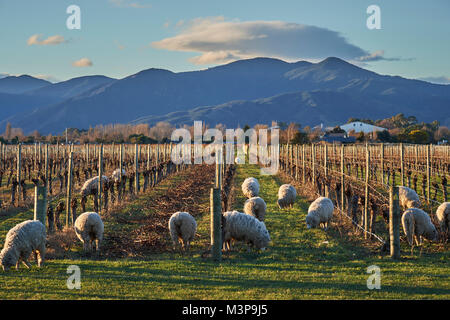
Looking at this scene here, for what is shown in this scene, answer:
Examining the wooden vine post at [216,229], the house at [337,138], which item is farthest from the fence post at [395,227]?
the house at [337,138]

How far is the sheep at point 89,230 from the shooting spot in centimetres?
1185

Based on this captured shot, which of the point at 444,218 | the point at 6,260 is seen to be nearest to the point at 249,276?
the point at 6,260

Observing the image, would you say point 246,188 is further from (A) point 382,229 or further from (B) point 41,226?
(B) point 41,226

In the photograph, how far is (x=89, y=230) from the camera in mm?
11883

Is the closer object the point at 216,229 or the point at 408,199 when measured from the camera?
the point at 216,229

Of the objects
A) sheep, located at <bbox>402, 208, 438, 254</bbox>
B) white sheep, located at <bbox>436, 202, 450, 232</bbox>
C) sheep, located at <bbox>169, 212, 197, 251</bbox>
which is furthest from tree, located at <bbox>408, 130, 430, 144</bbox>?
sheep, located at <bbox>169, 212, 197, 251</bbox>

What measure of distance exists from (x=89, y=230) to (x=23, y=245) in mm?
2254

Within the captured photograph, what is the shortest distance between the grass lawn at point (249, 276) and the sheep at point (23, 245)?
27 cm

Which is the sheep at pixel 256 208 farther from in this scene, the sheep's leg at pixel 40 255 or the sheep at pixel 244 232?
the sheep's leg at pixel 40 255

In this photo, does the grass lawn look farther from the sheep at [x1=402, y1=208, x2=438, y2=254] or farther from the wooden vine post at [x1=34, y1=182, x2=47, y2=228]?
the wooden vine post at [x1=34, y1=182, x2=47, y2=228]

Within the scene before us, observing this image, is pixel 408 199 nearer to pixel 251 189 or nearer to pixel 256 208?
pixel 256 208
